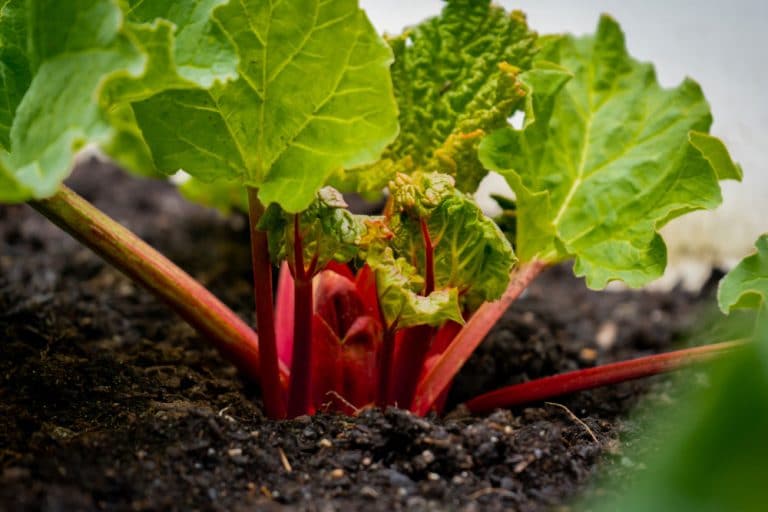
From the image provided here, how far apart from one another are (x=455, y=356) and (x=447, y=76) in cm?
49

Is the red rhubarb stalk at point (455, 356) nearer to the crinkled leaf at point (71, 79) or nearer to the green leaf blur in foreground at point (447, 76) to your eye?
the green leaf blur in foreground at point (447, 76)

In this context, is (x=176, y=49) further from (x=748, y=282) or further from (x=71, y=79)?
(x=748, y=282)

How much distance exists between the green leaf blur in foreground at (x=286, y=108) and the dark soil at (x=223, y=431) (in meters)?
0.33

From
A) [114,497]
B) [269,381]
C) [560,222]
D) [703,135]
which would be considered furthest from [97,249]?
[703,135]

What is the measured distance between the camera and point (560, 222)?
1.47 metres

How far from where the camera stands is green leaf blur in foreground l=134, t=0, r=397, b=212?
1.14m

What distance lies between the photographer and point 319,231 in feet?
3.82

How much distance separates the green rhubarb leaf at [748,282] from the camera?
130 cm

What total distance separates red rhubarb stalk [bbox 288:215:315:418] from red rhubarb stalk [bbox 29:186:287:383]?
2.9 inches

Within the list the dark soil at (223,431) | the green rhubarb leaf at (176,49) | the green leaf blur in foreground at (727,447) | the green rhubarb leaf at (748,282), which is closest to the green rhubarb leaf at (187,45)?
the green rhubarb leaf at (176,49)

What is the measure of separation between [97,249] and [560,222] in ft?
2.53

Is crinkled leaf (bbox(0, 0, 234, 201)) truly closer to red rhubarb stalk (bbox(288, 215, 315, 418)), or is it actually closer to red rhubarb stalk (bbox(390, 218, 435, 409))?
red rhubarb stalk (bbox(288, 215, 315, 418))

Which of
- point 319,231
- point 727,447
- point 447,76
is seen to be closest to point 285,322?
point 319,231

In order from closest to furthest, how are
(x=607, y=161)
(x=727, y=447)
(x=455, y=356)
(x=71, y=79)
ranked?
1. (x=727, y=447)
2. (x=71, y=79)
3. (x=455, y=356)
4. (x=607, y=161)
